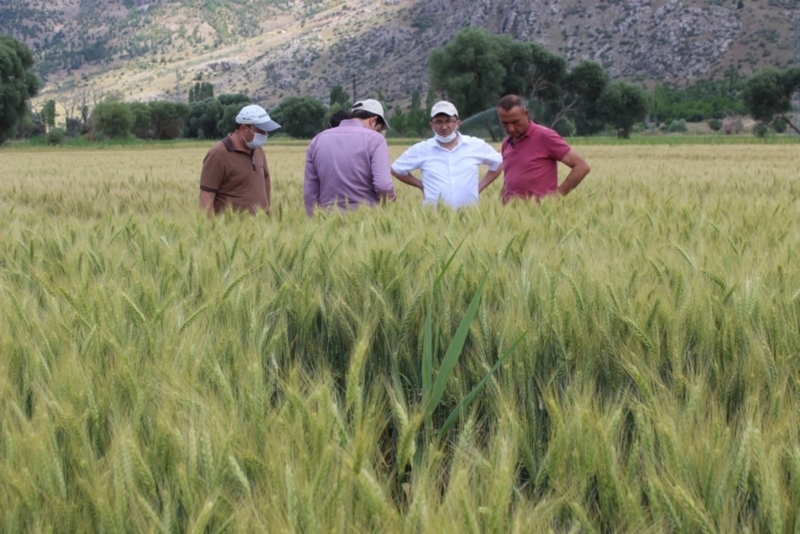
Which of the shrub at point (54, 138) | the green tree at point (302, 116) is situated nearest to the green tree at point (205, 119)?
the green tree at point (302, 116)

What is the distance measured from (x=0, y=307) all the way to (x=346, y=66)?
17665 cm

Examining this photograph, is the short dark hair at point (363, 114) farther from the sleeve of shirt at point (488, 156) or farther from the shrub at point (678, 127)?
the shrub at point (678, 127)

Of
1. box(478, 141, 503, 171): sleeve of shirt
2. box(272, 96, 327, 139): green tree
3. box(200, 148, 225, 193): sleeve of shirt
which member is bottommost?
box(200, 148, 225, 193): sleeve of shirt

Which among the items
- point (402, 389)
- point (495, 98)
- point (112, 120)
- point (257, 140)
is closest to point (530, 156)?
point (257, 140)

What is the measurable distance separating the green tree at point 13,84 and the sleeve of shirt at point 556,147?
4987 centimetres

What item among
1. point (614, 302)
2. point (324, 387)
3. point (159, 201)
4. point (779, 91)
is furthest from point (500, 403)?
point (779, 91)

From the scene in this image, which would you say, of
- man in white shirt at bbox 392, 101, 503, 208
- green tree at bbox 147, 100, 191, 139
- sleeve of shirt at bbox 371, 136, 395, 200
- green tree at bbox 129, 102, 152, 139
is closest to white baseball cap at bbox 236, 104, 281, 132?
sleeve of shirt at bbox 371, 136, 395, 200

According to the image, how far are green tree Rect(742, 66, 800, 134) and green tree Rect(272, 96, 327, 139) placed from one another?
39663 mm

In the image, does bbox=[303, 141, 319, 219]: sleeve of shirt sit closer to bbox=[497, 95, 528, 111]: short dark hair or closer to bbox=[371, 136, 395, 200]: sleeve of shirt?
bbox=[371, 136, 395, 200]: sleeve of shirt

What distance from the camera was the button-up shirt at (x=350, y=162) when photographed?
469 cm

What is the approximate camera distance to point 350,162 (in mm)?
4707

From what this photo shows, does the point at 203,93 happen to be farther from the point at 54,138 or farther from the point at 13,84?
the point at 13,84

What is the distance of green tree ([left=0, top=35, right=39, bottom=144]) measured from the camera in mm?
45969

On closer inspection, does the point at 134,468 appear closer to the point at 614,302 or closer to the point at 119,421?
the point at 119,421
